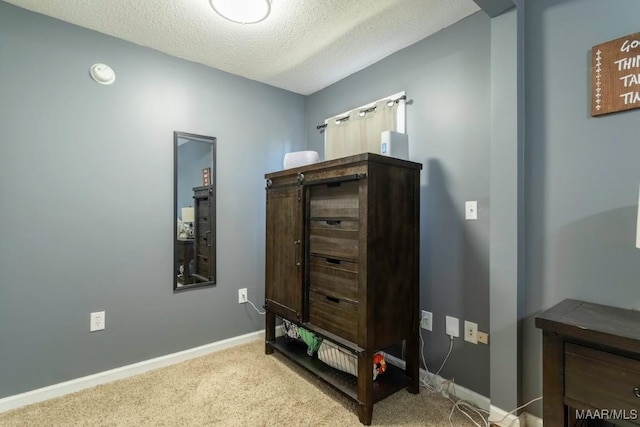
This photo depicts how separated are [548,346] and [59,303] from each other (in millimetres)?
2642

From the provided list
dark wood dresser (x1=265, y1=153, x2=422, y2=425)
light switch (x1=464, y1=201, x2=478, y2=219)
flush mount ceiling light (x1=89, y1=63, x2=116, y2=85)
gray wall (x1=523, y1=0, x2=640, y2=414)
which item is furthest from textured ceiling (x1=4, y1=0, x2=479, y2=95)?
light switch (x1=464, y1=201, x2=478, y2=219)

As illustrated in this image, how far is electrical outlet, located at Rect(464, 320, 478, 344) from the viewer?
1815 millimetres

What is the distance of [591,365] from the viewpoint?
3.55 feet

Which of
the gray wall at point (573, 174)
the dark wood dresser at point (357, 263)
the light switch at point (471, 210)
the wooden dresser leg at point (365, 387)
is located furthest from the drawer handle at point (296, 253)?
the gray wall at point (573, 174)

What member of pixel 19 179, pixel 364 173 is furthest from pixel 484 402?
pixel 19 179

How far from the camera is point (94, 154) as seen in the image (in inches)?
79.7

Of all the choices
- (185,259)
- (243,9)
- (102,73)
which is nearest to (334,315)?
(185,259)

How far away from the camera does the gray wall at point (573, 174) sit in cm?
130

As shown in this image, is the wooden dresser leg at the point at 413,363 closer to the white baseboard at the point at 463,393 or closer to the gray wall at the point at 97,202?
the white baseboard at the point at 463,393

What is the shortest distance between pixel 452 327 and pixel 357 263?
80cm

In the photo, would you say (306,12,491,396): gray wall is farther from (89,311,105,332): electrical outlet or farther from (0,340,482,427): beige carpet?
(89,311,105,332): electrical outlet

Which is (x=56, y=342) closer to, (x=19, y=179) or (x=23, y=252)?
(x=23, y=252)

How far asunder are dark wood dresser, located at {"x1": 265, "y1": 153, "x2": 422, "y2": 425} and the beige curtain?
58 centimetres

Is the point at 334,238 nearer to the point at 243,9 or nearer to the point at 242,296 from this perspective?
the point at 242,296
